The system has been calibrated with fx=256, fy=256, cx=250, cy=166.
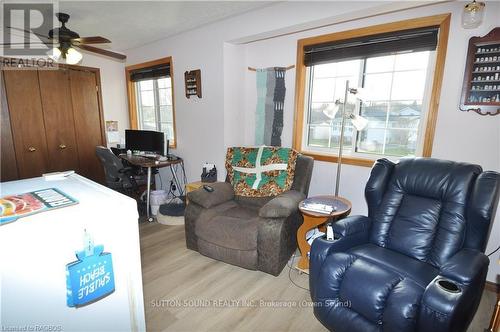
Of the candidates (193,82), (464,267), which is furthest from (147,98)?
(464,267)

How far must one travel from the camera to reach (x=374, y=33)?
227 cm

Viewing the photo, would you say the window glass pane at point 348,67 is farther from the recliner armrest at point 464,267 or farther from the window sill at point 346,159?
the recliner armrest at point 464,267

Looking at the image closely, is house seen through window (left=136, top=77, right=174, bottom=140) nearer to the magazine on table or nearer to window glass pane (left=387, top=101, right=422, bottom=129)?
the magazine on table

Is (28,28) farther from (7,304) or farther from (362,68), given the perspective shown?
(362,68)

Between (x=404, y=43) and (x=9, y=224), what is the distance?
2711mm

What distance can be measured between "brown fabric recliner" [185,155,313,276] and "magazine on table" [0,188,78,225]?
134 centimetres

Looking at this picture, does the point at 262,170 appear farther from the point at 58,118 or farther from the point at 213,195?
the point at 58,118

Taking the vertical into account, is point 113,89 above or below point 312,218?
above

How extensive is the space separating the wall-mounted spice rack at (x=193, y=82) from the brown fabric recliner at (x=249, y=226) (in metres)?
1.44

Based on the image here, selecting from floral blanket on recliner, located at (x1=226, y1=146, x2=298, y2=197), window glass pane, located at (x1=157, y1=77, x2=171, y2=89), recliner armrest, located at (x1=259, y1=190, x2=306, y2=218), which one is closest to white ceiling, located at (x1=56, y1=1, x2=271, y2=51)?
window glass pane, located at (x1=157, y1=77, x2=171, y2=89)

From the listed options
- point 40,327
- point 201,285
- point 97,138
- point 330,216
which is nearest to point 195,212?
point 201,285

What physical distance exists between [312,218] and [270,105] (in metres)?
1.53

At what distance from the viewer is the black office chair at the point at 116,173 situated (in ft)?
10.9

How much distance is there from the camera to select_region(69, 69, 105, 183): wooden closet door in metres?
3.94
